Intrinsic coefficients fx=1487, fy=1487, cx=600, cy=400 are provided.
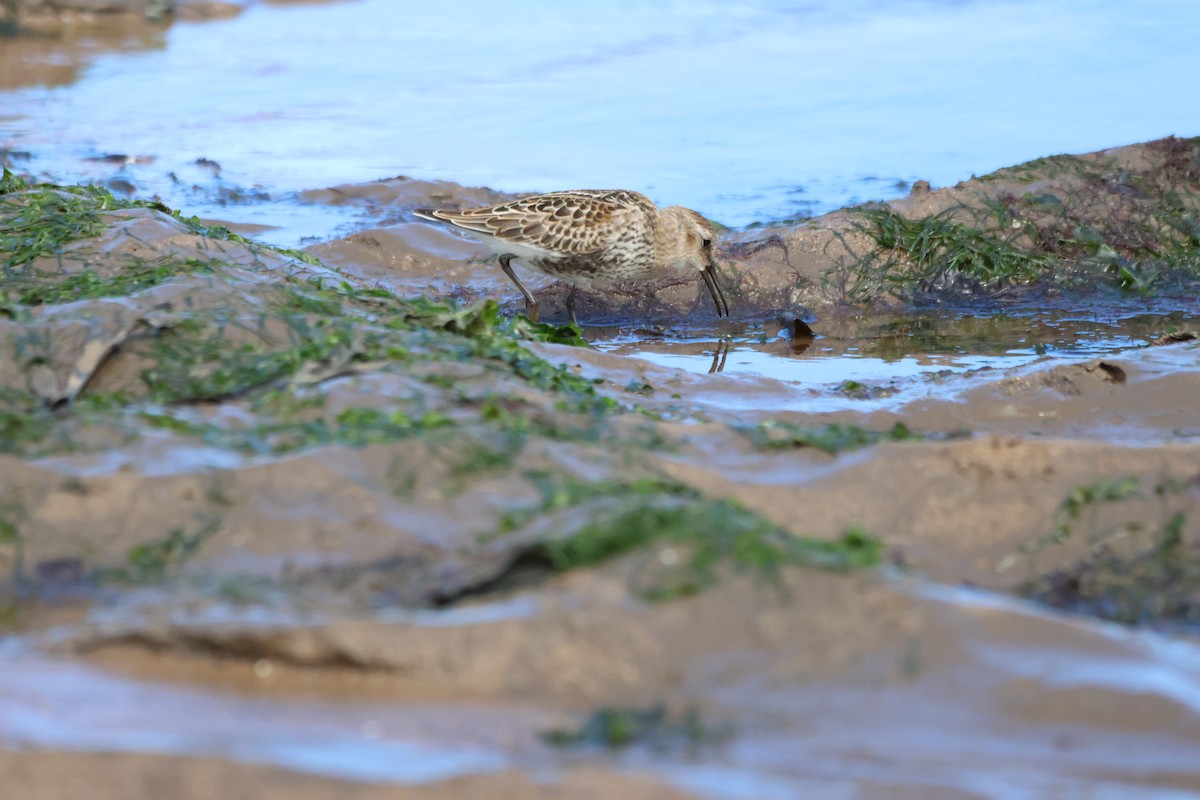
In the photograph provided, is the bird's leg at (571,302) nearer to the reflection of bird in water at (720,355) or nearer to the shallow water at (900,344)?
the shallow water at (900,344)

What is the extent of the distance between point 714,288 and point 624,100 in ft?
22.1

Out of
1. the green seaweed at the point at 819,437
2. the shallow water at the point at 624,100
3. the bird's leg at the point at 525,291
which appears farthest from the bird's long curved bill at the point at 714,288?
the green seaweed at the point at 819,437

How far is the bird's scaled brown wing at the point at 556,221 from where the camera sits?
30.6 ft

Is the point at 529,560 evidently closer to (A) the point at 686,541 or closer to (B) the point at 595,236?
(A) the point at 686,541

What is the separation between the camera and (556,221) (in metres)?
9.33

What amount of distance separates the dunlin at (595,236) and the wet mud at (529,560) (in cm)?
234

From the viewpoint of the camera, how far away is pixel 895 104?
15117mm

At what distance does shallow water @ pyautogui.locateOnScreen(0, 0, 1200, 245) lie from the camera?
13.1 metres

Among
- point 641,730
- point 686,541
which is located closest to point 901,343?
point 686,541

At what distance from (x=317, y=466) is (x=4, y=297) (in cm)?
263

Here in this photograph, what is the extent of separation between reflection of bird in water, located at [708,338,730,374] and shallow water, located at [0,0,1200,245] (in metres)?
2.92

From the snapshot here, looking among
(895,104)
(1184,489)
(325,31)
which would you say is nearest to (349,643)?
(1184,489)

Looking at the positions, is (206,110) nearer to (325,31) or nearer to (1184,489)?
(325,31)

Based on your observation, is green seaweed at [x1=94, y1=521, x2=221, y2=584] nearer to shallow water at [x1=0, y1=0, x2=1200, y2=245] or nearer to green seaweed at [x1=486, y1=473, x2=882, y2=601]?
green seaweed at [x1=486, y1=473, x2=882, y2=601]
